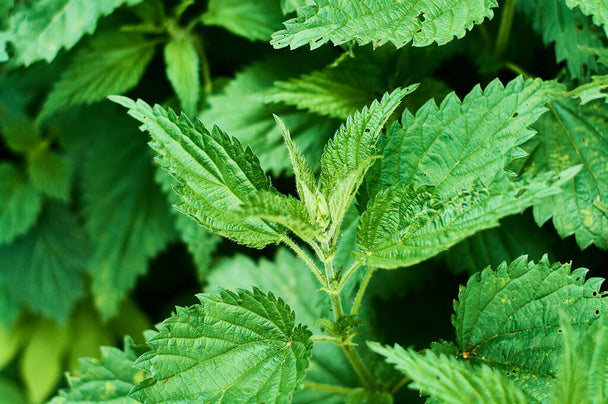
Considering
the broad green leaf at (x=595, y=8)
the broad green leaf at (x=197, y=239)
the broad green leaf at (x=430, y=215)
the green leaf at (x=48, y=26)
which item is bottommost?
the broad green leaf at (x=430, y=215)

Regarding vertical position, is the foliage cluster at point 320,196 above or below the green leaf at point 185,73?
below

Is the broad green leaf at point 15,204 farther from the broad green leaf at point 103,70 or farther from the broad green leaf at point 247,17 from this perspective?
the broad green leaf at point 247,17

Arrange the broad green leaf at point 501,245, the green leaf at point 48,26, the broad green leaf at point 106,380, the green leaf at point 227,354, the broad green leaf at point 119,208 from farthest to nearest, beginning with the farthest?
the broad green leaf at point 119,208
the green leaf at point 48,26
the broad green leaf at point 501,245
the broad green leaf at point 106,380
the green leaf at point 227,354

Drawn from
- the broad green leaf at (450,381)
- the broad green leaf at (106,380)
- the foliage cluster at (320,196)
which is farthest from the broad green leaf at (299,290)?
the broad green leaf at (450,381)

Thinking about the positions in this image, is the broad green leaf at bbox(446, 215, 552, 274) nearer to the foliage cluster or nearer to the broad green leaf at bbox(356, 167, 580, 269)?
the foliage cluster

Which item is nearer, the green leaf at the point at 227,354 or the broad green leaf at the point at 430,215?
the broad green leaf at the point at 430,215

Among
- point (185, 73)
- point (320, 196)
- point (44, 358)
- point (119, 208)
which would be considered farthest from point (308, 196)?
point (44, 358)

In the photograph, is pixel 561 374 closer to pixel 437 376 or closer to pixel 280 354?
pixel 437 376

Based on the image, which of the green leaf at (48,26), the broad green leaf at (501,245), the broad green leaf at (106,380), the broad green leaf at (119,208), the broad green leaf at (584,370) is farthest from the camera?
the broad green leaf at (119,208)

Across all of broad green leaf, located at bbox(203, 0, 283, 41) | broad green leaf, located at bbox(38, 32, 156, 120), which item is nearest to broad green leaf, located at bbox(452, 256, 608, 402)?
broad green leaf, located at bbox(203, 0, 283, 41)
